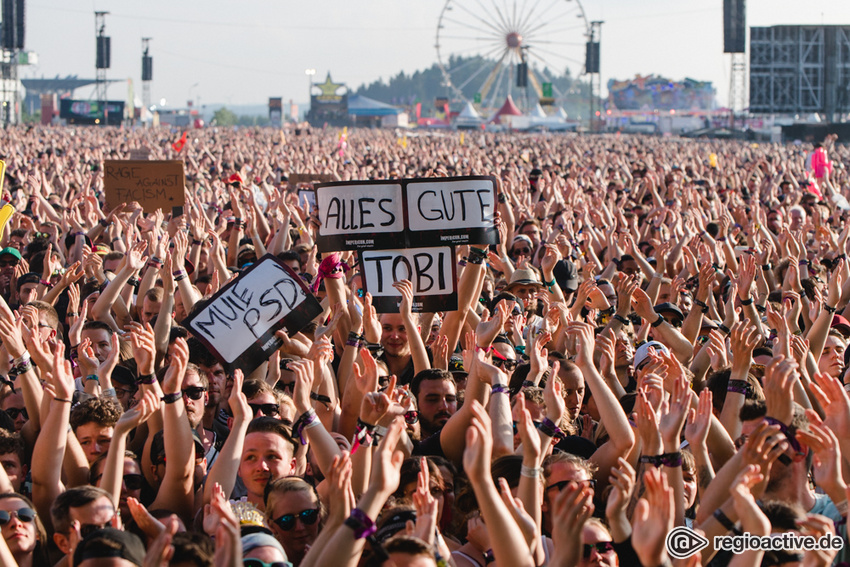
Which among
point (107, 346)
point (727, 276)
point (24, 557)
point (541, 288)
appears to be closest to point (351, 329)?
point (107, 346)

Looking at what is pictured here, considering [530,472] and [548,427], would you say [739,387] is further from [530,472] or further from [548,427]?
[530,472]

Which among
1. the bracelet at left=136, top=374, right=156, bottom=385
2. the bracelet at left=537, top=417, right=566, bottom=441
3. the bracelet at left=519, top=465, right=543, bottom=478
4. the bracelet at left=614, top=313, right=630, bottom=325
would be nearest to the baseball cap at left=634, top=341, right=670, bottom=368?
the bracelet at left=614, top=313, right=630, bottom=325

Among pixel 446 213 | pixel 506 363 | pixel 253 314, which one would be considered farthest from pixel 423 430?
pixel 446 213

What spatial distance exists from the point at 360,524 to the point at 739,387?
2.15 metres

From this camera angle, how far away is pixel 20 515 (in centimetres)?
378

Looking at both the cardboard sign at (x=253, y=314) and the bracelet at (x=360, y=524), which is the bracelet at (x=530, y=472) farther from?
the cardboard sign at (x=253, y=314)

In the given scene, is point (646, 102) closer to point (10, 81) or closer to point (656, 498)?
point (10, 81)

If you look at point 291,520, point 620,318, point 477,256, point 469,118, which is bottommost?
point 291,520

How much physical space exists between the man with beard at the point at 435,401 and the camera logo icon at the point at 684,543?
1798 millimetres

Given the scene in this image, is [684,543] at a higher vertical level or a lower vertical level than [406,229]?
lower

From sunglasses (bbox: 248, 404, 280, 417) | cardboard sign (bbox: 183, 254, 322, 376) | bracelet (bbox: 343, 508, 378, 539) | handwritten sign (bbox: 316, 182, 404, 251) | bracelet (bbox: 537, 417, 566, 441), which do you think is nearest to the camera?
bracelet (bbox: 343, 508, 378, 539)

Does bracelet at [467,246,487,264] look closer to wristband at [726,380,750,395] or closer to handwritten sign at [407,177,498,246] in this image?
handwritten sign at [407,177,498,246]

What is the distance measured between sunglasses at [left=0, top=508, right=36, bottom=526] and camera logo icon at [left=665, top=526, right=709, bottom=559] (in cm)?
223

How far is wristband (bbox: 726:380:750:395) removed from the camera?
4.75 meters
